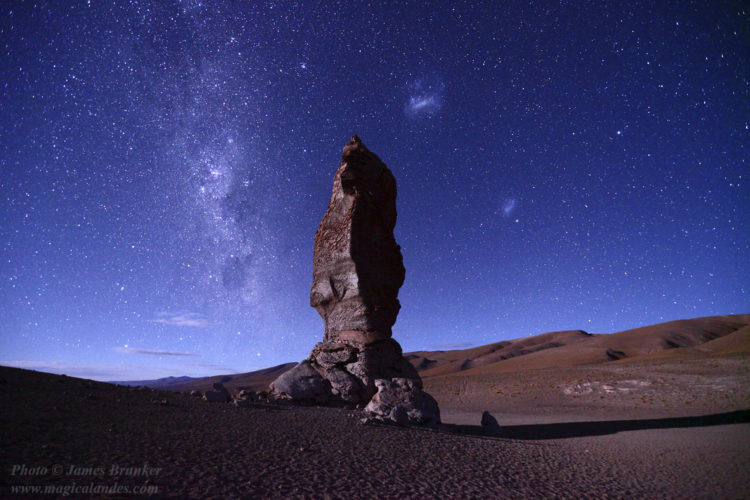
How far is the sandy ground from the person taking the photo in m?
4.29

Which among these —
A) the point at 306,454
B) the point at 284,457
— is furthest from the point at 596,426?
the point at 284,457

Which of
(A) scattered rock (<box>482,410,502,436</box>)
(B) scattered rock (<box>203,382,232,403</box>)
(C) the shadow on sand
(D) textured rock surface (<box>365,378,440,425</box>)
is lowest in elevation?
(C) the shadow on sand

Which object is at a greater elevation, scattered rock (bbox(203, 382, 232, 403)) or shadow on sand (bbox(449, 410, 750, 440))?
scattered rock (bbox(203, 382, 232, 403))

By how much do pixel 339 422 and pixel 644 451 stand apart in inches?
343

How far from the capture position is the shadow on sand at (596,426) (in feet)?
42.8

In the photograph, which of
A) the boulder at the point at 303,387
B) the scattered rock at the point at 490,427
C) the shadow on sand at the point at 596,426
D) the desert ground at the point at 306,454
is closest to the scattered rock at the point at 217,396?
the desert ground at the point at 306,454

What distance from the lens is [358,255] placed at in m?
16.1

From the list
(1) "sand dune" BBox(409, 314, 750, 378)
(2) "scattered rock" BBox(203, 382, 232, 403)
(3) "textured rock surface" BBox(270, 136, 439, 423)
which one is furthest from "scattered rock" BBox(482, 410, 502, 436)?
(1) "sand dune" BBox(409, 314, 750, 378)

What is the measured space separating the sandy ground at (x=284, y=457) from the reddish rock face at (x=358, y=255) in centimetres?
554

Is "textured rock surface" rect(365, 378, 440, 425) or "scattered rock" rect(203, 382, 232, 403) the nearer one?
"textured rock surface" rect(365, 378, 440, 425)

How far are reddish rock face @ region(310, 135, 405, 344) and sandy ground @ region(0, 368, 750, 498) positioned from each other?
218 inches

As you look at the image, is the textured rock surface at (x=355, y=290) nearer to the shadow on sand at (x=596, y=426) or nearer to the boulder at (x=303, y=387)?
the boulder at (x=303, y=387)

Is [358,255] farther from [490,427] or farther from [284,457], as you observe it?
[284,457]

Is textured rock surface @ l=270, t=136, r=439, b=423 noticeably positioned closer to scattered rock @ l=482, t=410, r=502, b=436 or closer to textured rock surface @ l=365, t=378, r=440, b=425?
textured rock surface @ l=365, t=378, r=440, b=425
